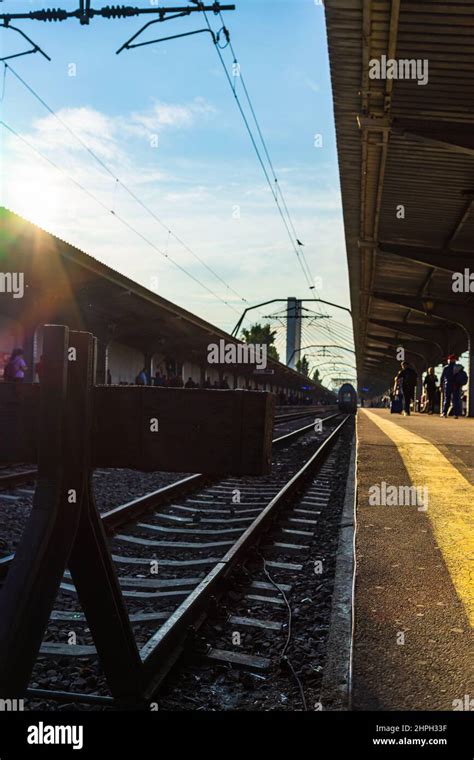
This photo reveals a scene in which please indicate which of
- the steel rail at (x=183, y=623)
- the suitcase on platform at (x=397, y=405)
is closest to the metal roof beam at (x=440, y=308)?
the suitcase on platform at (x=397, y=405)

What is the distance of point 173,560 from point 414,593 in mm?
2887

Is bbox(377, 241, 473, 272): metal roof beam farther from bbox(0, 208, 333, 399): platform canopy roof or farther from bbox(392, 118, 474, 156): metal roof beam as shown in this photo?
bbox(0, 208, 333, 399): platform canopy roof

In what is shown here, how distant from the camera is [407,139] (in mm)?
10609

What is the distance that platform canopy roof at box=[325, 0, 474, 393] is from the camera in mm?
7859

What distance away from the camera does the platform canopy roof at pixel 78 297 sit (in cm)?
1384

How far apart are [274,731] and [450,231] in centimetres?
1560

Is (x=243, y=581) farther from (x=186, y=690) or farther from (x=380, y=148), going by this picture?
(x=380, y=148)

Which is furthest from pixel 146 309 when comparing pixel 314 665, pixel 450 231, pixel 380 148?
pixel 314 665

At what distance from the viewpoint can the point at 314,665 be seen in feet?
11.6

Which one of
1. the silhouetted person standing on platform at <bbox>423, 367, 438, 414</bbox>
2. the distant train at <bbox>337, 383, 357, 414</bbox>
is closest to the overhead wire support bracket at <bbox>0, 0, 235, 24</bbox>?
the silhouetted person standing on platform at <bbox>423, 367, 438, 414</bbox>

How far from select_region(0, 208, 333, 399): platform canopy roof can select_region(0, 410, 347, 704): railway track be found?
21.5ft

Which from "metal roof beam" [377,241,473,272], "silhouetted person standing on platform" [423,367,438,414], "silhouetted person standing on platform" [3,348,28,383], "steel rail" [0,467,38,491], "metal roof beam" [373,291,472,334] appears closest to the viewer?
"steel rail" [0,467,38,491]

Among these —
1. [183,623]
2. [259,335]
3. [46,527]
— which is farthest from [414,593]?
[259,335]

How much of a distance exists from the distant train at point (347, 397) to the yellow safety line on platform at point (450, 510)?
49.3 metres
